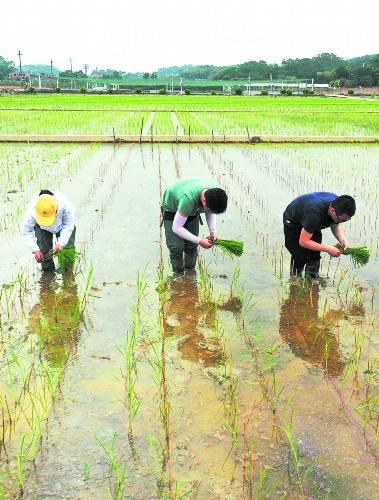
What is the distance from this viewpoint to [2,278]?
15.0 ft

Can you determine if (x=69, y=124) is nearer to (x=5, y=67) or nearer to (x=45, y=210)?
(x=45, y=210)

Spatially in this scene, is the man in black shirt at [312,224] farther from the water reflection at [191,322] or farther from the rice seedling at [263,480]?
the rice seedling at [263,480]

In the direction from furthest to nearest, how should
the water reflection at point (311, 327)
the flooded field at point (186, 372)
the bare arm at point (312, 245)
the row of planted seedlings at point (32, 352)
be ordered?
the bare arm at point (312, 245) → the water reflection at point (311, 327) → the row of planted seedlings at point (32, 352) → the flooded field at point (186, 372)

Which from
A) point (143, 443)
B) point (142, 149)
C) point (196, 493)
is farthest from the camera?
point (142, 149)

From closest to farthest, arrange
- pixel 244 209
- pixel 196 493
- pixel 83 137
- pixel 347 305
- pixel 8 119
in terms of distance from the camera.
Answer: pixel 196 493 → pixel 347 305 → pixel 244 209 → pixel 83 137 → pixel 8 119

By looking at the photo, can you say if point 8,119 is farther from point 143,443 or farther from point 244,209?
point 143,443

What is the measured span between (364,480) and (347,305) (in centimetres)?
195

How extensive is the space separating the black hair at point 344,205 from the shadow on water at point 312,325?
2.58 ft

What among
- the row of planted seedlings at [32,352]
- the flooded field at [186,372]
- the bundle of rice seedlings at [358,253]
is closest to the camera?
the flooded field at [186,372]

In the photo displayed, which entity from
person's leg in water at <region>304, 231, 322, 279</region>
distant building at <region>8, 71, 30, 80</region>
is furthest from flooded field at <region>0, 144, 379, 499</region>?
distant building at <region>8, 71, 30, 80</region>

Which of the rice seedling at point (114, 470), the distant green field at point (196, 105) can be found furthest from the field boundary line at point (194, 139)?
the rice seedling at point (114, 470)

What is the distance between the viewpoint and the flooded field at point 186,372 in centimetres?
234

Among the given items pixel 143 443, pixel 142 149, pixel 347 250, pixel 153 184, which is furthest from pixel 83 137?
pixel 143 443

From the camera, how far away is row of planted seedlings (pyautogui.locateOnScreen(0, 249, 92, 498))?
246 centimetres
